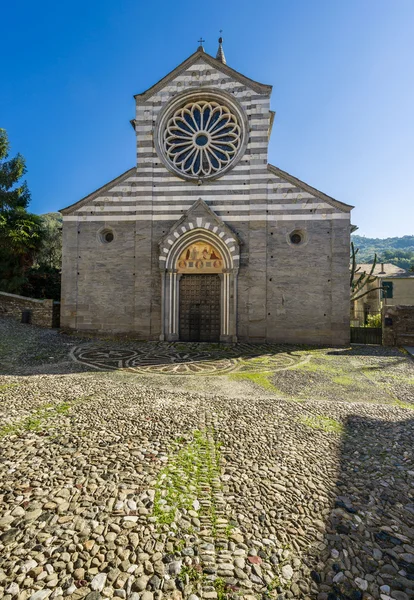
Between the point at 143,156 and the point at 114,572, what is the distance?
54.8ft

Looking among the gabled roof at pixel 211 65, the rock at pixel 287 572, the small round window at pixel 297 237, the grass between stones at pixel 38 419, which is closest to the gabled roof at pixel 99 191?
the gabled roof at pixel 211 65

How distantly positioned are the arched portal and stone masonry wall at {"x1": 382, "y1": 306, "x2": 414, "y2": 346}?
7.11 meters

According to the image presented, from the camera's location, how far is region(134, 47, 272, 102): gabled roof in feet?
49.2

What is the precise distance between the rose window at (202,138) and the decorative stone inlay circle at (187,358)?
912 cm

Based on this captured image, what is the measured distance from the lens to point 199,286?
15.1 metres

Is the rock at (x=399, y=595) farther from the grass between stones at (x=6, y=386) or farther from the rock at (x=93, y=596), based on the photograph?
the grass between stones at (x=6, y=386)

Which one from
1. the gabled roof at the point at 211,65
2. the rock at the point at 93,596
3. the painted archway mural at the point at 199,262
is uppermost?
the gabled roof at the point at 211,65

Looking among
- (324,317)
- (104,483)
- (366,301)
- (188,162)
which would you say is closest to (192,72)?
(188,162)

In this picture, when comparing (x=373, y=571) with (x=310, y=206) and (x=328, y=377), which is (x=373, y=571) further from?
(x=310, y=206)

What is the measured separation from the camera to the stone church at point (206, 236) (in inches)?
568

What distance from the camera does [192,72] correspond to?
608 inches

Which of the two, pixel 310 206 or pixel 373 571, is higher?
pixel 310 206

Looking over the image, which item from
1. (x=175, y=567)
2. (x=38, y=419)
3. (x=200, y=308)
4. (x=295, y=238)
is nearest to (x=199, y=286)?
(x=200, y=308)

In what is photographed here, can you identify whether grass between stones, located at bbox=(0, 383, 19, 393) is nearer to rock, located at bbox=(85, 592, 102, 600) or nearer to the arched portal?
rock, located at bbox=(85, 592, 102, 600)
